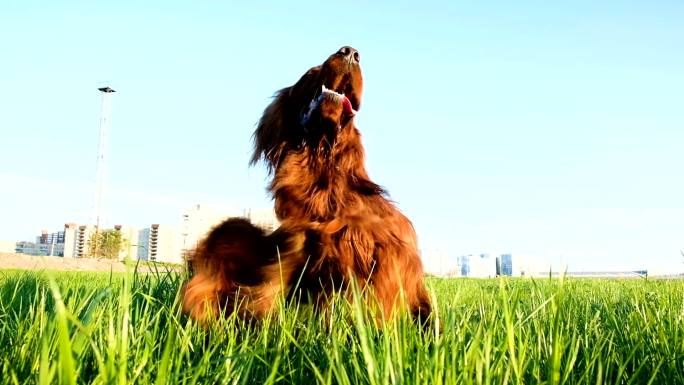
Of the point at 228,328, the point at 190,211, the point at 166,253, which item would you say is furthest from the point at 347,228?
the point at 166,253

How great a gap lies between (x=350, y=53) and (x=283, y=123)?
0.56m

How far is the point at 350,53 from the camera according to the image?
303 cm

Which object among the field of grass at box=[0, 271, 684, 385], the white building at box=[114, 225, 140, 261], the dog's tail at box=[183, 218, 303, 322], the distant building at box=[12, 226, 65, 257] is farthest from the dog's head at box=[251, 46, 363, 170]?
the distant building at box=[12, 226, 65, 257]

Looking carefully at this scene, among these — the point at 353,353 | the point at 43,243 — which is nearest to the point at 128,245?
the point at 353,353

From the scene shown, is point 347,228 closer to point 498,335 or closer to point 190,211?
point 498,335

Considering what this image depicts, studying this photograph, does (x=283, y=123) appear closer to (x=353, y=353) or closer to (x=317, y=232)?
(x=317, y=232)

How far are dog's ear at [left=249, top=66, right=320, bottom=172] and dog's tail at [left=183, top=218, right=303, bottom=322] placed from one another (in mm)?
461

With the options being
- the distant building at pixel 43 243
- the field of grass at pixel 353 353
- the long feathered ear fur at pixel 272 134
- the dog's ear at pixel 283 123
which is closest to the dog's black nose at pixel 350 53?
the dog's ear at pixel 283 123

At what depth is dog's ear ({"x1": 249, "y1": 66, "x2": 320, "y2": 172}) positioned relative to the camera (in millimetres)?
3172

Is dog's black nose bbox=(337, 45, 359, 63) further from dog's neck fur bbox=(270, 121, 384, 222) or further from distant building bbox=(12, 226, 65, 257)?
distant building bbox=(12, 226, 65, 257)

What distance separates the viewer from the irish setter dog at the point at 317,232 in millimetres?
2686

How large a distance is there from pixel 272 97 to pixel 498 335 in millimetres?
2260

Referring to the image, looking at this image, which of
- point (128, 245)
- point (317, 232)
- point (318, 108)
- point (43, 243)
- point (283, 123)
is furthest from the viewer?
point (43, 243)

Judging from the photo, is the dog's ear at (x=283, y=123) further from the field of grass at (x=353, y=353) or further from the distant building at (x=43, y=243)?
the distant building at (x=43, y=243)
